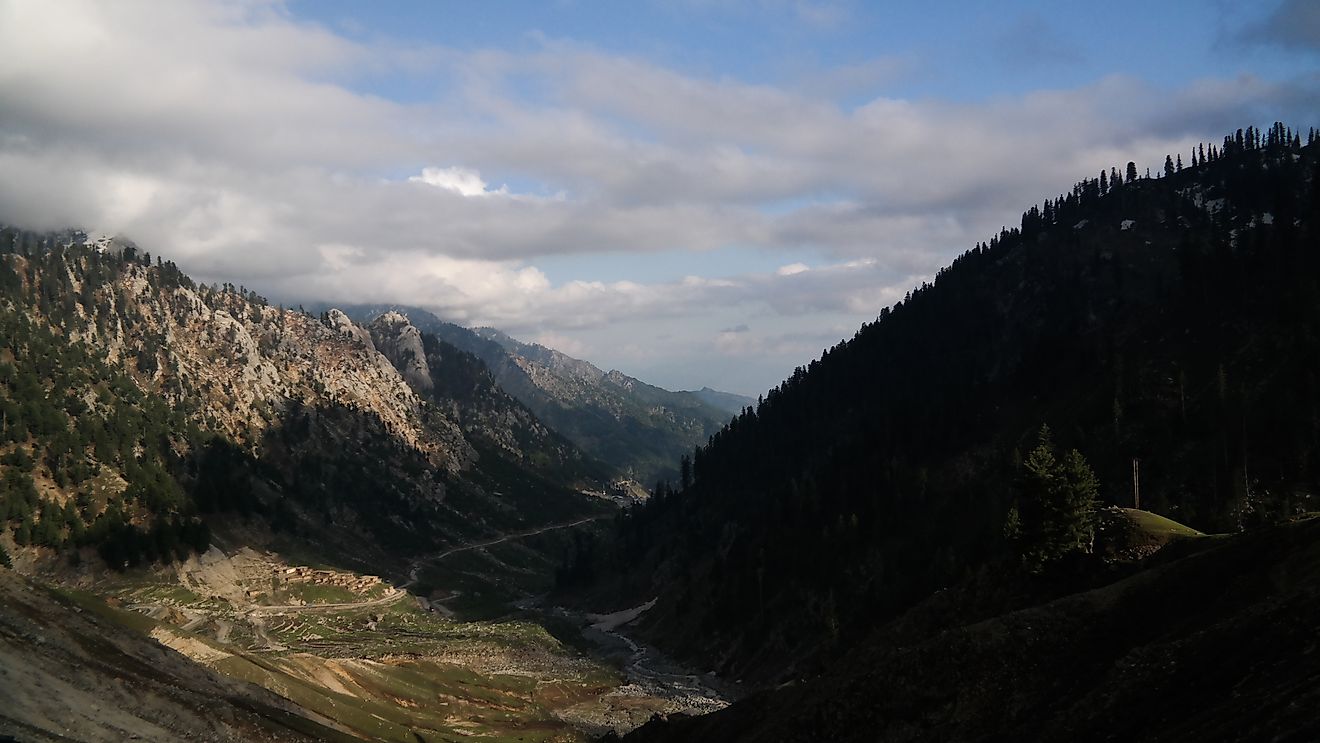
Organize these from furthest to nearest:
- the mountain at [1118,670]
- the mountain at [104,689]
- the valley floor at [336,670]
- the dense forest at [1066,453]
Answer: the dense forest at [1066,453] → the valley floor at [336,670] → the mountain at [104,689] → the mountain at [1118,670]

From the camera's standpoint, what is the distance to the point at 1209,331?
15212 centimetres

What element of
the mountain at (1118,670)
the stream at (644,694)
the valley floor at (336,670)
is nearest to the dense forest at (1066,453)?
the stream at (644,694)

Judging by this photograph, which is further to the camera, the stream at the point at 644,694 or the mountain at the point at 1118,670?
the stream at the point at 644,694

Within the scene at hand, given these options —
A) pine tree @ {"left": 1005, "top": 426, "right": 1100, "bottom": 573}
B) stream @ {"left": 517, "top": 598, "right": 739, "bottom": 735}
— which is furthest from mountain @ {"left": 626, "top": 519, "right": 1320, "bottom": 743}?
stream @ {"left": 517, "top": 598, "right": 739, "bottom": 735}

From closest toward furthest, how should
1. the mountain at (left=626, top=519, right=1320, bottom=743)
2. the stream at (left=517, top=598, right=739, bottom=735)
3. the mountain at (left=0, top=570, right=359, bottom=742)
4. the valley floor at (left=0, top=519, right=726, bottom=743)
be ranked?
the mountain at (left=626, top=519, right=1320, bottom=743) < the mountain at (left=0, top=570, right=359, bottom=742) < the valley floor at (left=0, top=519, right=726, bottom=743) < the stream at (left=517, top=598, right=739, bottom=735)

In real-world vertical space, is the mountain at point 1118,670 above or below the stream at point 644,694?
above

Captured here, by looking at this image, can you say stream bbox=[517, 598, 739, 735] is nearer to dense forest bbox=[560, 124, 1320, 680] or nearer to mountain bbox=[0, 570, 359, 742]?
dense forest bbox=[560, 124, 1320, 680]


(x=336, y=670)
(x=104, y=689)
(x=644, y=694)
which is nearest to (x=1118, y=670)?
(x=104, y=689)

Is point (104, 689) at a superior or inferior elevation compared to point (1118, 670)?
inferior

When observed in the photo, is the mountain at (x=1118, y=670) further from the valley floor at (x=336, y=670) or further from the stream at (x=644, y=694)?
the stream at (x=644, y=694)

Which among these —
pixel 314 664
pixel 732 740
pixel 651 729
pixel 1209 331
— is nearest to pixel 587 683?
pixel 314 664

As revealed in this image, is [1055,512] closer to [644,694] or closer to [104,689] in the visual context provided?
[104,689]

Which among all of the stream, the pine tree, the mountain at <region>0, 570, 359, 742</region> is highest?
the pine tree

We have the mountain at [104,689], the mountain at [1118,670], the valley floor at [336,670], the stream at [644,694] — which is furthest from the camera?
the stream at [644,694]
